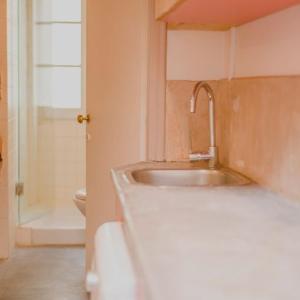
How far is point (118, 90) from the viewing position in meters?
2.69

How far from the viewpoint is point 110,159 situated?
2771 mm

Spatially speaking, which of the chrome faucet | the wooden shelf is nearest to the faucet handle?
the chrome faucet

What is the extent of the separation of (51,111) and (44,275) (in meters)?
1.47

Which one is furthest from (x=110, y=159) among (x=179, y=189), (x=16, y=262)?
(x=16, y=262)

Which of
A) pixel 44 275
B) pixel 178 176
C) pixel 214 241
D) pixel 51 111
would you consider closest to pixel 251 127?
pixel 178 176

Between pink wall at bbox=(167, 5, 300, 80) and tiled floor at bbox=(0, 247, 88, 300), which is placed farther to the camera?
tiled floor at bbox=(0, 247, 88, 300)

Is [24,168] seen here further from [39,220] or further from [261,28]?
[261,28]

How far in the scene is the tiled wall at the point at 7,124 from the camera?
3635 millimetres

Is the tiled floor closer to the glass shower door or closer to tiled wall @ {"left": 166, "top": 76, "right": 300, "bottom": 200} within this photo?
the glass shower door

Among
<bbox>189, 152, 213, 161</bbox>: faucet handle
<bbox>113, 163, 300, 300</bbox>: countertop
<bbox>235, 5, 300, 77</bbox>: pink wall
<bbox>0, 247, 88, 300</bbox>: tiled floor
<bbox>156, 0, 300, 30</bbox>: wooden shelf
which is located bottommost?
<bbox>0, 247, 88, 300</bbox>: tiled floor

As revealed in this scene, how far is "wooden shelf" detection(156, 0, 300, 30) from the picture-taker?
1708 mm

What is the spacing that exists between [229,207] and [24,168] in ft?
9.47

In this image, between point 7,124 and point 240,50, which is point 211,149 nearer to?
point 240,50

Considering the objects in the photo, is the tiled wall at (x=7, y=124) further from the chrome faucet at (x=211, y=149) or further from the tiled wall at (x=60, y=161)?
the chrome faucet at (x=211, y=149)
